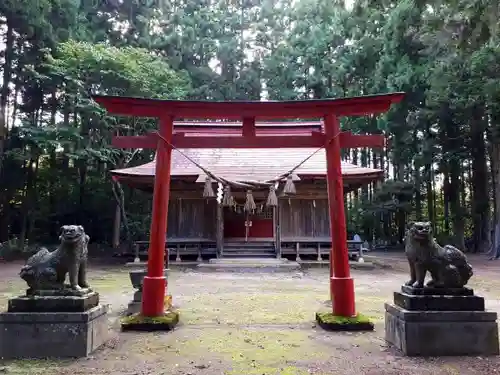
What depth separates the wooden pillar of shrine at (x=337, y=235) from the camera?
5.23 meters

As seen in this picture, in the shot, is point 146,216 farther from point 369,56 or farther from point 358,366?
point 358,366

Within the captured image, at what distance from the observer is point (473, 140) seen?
20359 mm

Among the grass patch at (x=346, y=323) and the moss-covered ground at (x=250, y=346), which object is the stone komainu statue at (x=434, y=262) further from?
the grass patch at (x=346, y=323)

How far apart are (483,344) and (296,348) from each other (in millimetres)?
1772

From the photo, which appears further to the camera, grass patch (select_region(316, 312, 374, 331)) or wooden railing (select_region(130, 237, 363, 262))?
wooden railing (select_region(130, 237, 363, 262))

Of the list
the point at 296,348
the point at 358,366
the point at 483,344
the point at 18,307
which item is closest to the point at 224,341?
the point at 296,348

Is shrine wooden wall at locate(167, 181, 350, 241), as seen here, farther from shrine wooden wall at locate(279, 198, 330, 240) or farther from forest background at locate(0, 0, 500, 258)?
forest background at locate(0, 0, 500, 258)

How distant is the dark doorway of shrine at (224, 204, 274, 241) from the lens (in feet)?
53.9

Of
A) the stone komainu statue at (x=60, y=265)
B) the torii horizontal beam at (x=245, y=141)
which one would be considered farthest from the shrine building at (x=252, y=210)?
the stone komainu statue at (x=60, y=265)

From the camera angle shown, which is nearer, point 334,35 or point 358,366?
point 358,366

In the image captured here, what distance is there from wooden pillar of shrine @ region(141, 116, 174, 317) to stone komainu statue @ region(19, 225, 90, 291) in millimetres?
1036

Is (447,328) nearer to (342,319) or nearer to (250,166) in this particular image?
(342,319)

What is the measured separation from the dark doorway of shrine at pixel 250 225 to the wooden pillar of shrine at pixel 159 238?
10.3 meters

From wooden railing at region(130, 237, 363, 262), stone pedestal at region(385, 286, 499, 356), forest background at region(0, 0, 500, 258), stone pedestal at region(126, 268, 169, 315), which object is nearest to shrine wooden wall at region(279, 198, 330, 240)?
wooden railing at region(130, 237, 363, 262)
